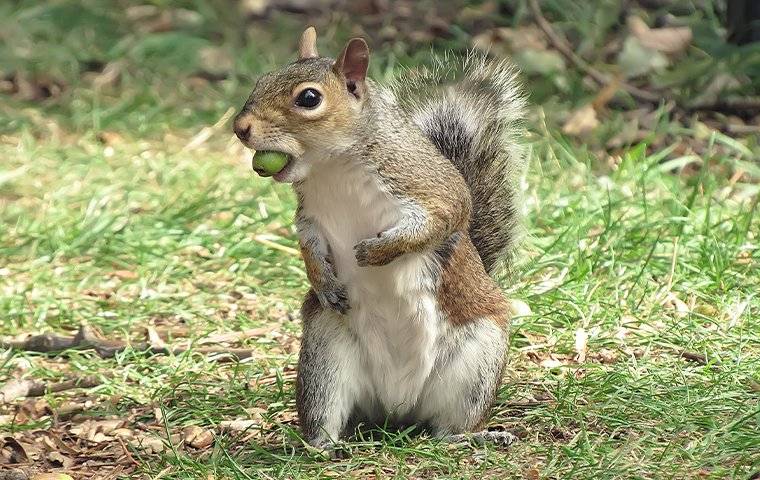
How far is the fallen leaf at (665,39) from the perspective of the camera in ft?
18.0

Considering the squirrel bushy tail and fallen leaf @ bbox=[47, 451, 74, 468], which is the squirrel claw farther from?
fallen leaf @ bbox=[47, 451, 74, 468]

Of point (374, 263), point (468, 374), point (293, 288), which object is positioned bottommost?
point (293, 288)

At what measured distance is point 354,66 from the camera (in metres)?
2.76

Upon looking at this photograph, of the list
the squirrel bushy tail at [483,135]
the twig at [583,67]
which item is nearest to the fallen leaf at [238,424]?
the squirrel bushy tail at [483,135]

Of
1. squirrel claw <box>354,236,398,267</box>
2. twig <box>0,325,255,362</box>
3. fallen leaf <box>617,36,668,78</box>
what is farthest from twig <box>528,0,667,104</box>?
squirrel claw <box>354,236,398,267</box>

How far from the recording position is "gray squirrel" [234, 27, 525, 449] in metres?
2.67

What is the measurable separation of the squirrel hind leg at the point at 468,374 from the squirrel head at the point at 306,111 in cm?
50

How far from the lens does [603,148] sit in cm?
509

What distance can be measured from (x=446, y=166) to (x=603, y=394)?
65cm

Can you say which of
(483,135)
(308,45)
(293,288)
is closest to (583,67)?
(293,288)

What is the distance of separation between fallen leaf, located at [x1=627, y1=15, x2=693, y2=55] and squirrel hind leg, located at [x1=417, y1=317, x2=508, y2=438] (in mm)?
2907

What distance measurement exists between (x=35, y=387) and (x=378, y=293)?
112 cm

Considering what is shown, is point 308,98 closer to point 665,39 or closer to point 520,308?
point 520,308

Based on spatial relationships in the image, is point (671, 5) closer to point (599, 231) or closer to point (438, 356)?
point (599, 231)
